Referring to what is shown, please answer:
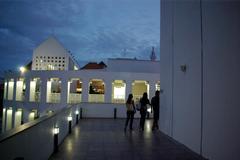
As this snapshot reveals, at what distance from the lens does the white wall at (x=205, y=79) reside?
435cm

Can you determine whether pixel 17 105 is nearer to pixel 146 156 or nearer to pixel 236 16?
pixel 146 156

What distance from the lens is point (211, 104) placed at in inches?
201

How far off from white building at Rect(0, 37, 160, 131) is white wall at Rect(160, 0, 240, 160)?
23.2 feet

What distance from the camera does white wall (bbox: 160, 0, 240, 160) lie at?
4.35 m

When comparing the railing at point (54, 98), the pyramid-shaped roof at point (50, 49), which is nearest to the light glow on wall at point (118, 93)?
the railing at point (54, 98)

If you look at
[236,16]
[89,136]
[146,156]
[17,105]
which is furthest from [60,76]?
[236,16]

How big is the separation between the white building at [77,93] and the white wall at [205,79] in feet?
23.2

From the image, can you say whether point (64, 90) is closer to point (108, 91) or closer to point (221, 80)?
point (108, 91)

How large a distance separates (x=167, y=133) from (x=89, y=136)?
3.31 m

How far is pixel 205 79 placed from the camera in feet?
18.1

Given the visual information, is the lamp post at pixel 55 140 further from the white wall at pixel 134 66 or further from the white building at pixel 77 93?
the white wall at pixel 134 66

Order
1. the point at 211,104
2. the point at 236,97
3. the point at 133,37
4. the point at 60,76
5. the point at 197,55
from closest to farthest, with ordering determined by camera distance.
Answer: the point at 236,97 → the point at 211,104 → the point at 197,55 → the point at 60,76 → the point at 133,37

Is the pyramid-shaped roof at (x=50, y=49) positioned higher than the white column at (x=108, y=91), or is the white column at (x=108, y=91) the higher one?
the pyramid-shaped roof at (x=50, y=49)

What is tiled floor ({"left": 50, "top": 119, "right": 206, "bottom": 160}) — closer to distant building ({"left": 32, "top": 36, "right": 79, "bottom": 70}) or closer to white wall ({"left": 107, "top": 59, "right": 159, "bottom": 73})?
white wall ({"left": 107, "top": 59, "right": 159, "bottom": 73})
